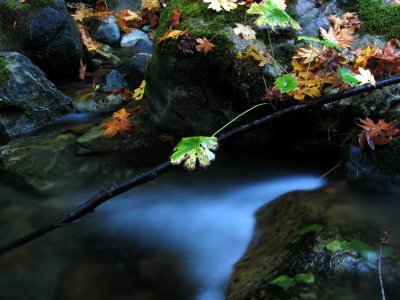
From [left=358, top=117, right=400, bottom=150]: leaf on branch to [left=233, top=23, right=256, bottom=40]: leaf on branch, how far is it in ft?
4.33

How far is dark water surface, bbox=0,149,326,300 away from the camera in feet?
9.21

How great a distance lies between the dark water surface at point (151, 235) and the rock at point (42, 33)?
329 centimetres

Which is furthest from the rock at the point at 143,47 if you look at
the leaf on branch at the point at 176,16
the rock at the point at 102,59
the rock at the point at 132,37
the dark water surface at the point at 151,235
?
the dark water surface at the point at 151,235

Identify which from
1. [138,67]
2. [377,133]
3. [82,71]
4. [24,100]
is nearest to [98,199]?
[377,133]

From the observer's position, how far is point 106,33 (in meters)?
8.66

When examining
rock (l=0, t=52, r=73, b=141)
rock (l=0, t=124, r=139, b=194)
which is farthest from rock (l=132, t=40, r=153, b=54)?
rock (l=0, t=124, r=139, b=194)

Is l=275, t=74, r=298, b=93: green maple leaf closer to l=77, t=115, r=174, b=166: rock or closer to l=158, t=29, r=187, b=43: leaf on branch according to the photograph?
l=158, t=29, r=187, b=43: leaf on branch

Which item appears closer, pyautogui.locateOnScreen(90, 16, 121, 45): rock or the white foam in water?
the white foam in water

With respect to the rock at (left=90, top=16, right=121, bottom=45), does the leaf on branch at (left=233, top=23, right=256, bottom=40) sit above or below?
above

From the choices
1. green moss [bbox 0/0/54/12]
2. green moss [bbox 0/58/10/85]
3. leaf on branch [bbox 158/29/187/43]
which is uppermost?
leaf on branch [bbox 158/29/187/43]

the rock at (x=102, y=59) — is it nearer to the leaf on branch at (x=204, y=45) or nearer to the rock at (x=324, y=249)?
the leaf on branch at (x=204, y=45)

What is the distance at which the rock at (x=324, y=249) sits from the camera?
2.08 meters

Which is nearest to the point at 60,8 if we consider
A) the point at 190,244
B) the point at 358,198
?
the point at 190,244

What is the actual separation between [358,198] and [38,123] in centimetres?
450
